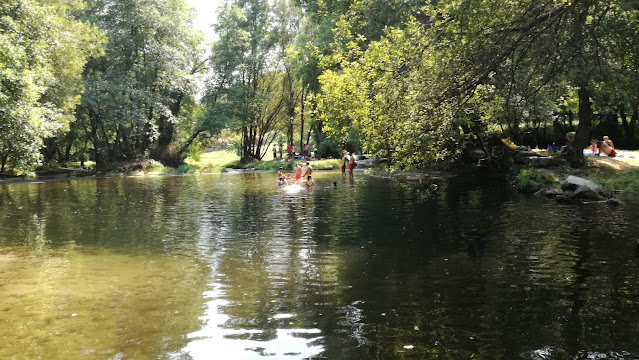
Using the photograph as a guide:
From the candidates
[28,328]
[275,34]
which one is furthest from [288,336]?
[275,34]

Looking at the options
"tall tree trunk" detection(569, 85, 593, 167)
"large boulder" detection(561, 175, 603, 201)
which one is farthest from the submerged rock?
"tall tree trunk" detection(569, 85, 593, 167)

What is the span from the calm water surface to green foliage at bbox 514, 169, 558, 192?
19.7 ft

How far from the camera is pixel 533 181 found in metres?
24.9

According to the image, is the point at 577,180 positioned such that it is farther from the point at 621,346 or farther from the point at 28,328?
the point at 28,328

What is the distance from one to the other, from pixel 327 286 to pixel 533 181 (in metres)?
19.4

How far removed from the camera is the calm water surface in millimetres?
6691

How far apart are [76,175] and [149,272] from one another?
142ft

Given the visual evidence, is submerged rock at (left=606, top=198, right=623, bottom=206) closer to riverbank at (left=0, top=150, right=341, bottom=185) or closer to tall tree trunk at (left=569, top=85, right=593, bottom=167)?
tall tree trunk at (left=569, top=85, right=593, bottom=167)

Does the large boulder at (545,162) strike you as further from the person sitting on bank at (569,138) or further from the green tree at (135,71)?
the green tree at (135,71)

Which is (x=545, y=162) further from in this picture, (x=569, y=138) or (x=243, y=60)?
(x=243, y=60)

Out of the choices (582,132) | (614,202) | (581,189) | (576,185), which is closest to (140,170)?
(582,132)

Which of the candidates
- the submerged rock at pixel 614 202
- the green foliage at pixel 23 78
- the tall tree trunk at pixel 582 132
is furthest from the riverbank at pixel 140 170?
the submerged rock at pixel 614 202

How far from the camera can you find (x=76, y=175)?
48000mm

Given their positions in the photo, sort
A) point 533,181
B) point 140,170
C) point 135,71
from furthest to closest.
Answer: point 140,170, point 135,71, point 533,181
